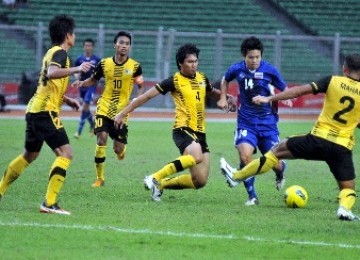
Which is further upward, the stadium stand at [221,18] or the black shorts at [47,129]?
the black shorts at [47,129]

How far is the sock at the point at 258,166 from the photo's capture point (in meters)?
12.1

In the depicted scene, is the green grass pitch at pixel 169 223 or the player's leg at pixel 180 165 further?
the player's leg at pixel 180 165

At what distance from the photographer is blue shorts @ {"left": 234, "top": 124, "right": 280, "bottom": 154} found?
13617 mm

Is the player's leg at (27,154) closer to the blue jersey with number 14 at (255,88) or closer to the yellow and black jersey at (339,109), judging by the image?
the blue jersey with number 14 at (255,88)

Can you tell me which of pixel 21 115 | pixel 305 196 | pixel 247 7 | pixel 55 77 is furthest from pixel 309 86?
Result: pixel 247 7

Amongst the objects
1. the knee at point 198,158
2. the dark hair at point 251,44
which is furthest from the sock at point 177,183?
the dark hair at point 251,44

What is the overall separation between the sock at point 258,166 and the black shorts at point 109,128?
11.8 feet

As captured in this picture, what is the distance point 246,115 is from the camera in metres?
13.8

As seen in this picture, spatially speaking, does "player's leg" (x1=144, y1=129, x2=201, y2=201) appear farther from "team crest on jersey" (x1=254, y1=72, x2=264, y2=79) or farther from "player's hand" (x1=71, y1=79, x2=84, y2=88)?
"player's hand" (x1=71, y1=79, x2=84, y2=88)

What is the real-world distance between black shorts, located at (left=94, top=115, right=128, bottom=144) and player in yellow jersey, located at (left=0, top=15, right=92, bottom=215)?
12.1 feet

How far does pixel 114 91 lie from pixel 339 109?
5304 mm

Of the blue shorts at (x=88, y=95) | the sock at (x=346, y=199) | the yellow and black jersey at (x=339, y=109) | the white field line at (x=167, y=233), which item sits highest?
the yellow and black jersey at (x=339, y=109)

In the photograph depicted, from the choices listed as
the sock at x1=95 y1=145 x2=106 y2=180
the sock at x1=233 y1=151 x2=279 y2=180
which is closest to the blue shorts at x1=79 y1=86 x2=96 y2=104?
the sock at x1=95 y1=145 x2=106 y2=180

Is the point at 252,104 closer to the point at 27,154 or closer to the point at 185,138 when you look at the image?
the point at 185,138
